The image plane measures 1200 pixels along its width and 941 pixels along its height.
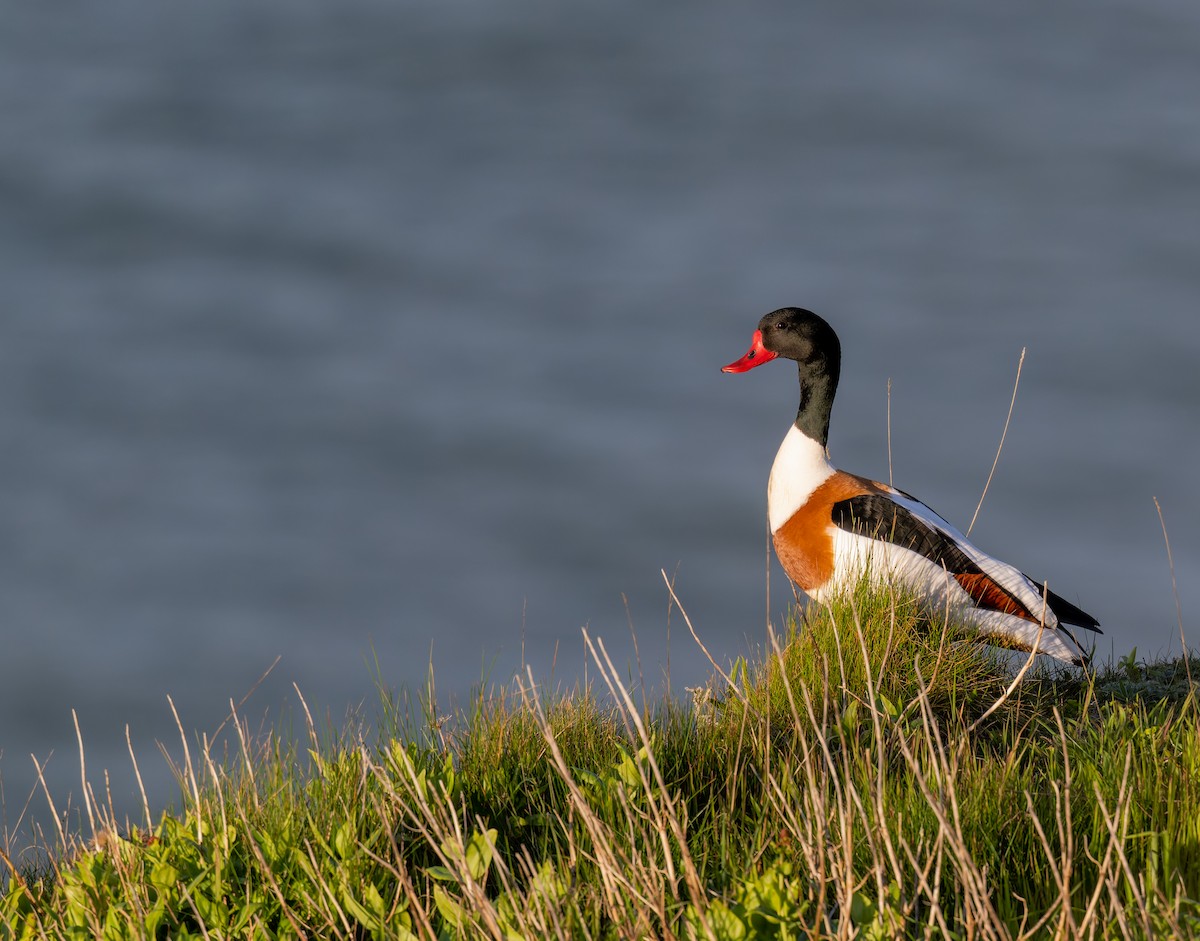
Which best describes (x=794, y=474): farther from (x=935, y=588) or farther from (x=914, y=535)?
(x=935, y=588)

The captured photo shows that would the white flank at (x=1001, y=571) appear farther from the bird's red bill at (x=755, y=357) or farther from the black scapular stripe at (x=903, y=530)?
the bird's red bill at (x=755, y=357)

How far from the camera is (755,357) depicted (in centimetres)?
663

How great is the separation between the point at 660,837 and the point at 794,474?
341 centimetres

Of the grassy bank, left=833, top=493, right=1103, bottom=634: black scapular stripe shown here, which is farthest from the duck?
the grassy bank

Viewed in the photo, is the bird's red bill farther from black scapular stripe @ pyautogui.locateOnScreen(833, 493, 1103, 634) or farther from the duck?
black scapular stripe @ pyautogui.locateOnScreen(833, 493, 1103, 634)

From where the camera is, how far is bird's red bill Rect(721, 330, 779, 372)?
6598 millimetres

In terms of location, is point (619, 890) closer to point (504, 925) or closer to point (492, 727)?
point (504, 925)

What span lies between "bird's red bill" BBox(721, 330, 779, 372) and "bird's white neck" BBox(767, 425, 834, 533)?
Answer: 376 millimetres

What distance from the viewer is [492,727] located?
425 cm

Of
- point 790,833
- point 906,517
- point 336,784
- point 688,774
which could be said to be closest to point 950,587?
point 906,517

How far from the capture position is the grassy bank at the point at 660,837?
2.80m

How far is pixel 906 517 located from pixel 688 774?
2.13 m

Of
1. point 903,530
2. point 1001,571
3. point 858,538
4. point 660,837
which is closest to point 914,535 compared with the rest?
point 903,530

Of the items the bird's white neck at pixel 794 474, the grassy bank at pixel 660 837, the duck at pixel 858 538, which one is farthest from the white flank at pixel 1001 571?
the grassy bank at pixel 660 837
